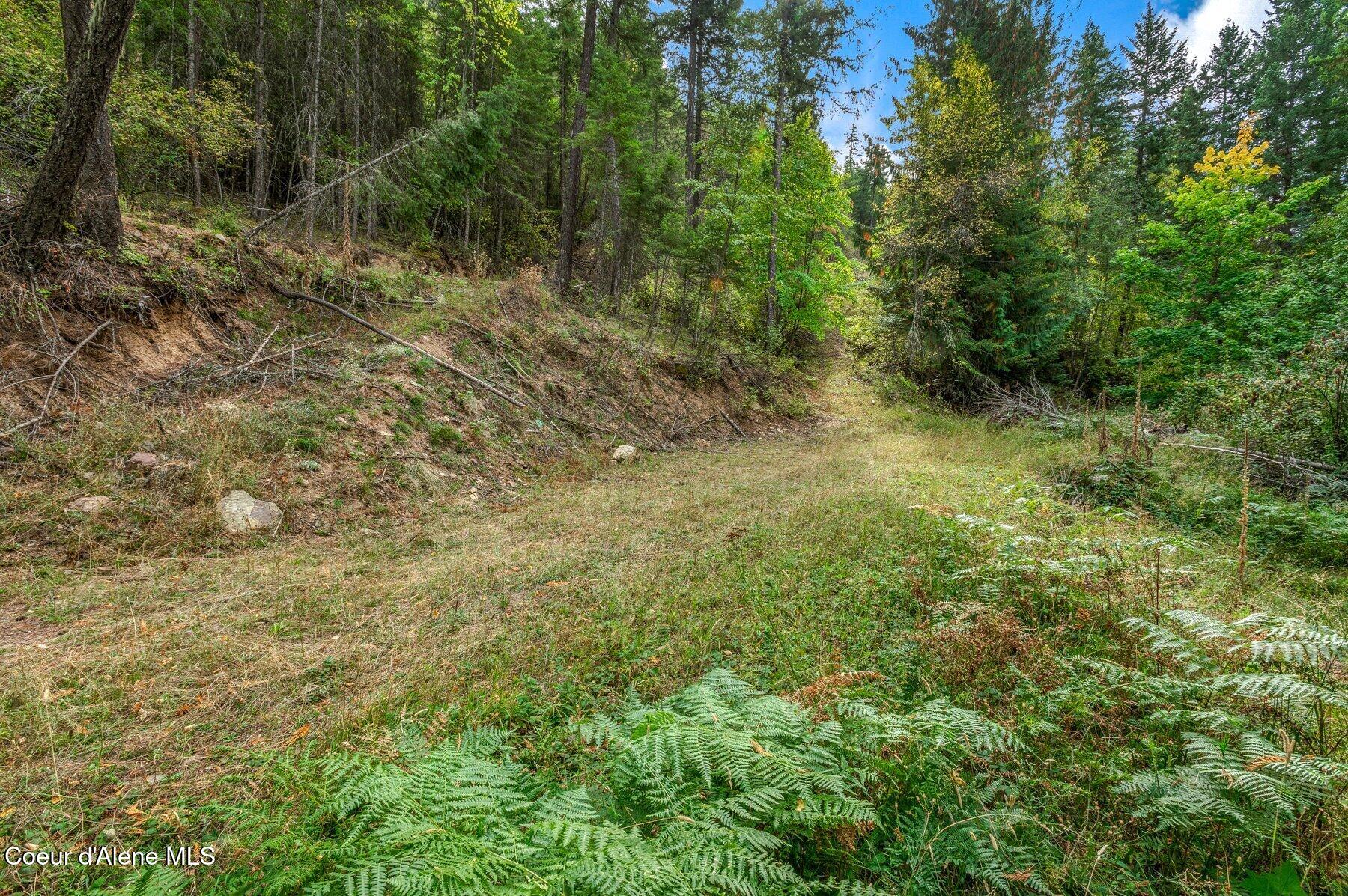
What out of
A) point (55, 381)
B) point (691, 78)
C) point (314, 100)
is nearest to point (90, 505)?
point (55, 381)

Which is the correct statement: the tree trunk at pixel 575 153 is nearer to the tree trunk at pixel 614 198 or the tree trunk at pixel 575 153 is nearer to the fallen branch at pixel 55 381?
the tree trunk at pixel 614 198

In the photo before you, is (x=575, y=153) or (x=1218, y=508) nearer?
(x=1218, y=508)

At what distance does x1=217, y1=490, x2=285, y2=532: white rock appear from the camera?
15.8 feet

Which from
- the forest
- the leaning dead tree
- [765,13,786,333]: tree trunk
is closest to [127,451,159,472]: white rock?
the forest

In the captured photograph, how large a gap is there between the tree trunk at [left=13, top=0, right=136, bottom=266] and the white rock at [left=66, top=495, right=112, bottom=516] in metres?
3.29

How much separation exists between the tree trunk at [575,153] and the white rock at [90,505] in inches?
443

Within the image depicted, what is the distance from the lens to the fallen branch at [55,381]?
463cm

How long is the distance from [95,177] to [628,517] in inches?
304

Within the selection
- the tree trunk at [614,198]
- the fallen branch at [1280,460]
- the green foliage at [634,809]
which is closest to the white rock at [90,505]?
the green foliage at [634,809]

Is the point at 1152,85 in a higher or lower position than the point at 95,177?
higher

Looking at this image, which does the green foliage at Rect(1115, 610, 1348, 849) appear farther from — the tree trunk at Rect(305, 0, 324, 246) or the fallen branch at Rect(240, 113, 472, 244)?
the tree trunk at Rect(305, 0, 324, 246)

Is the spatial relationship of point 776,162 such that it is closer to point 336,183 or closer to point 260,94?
point 336,183

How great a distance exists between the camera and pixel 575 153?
1341cm

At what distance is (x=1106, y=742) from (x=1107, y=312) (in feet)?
83.7
